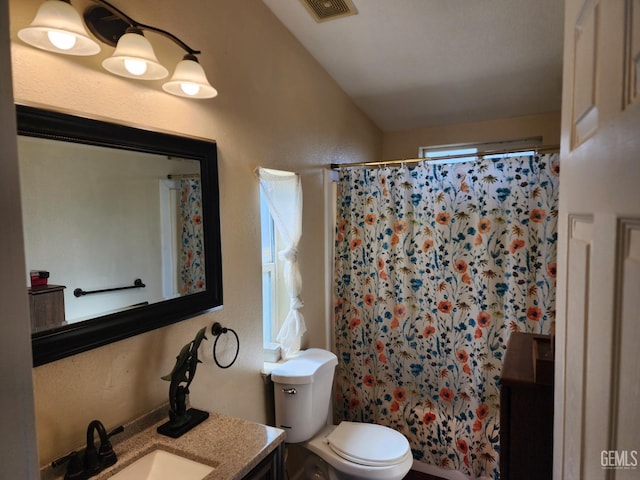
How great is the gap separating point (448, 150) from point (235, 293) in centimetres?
240

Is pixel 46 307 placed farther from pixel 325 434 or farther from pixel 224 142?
pixel 325 434

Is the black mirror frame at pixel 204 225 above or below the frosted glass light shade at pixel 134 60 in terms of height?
below

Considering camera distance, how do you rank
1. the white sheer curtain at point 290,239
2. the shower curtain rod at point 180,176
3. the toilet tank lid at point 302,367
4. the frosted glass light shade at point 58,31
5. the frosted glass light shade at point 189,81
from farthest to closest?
the white sheer curtain at point 290,239
the toilet tank lid at point 302,367
the shower curtain rod at point 180,176
the frosted glass light shade at point 189,81
the frosted glass light shade at point 58,31

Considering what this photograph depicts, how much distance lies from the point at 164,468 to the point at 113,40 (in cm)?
138

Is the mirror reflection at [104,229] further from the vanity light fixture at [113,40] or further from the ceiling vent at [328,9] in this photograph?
the ceiling vent at [328,9]

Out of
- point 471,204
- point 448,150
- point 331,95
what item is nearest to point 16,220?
point 471,204

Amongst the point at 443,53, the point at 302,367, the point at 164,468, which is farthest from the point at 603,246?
the point at 443,53

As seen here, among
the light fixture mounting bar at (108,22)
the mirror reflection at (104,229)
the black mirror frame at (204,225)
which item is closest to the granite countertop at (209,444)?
the black mirror frame at (204,225)

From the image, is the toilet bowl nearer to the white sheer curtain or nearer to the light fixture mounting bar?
the white sheer curtain

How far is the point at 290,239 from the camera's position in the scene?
2.18 metres

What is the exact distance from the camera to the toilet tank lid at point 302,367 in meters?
1.96

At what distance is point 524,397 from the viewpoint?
42.4 inches

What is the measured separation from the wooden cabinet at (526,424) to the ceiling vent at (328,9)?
1.80m

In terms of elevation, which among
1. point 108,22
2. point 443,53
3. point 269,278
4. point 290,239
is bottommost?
point 269,278
